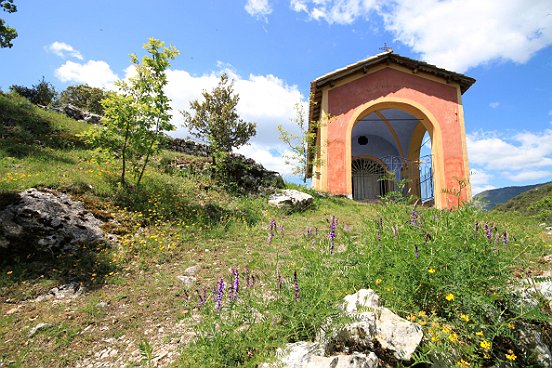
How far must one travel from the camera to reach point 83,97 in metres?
29.3

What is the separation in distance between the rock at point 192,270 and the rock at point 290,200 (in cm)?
492

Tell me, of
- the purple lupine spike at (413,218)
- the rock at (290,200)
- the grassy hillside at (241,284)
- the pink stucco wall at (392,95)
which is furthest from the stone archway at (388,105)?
the purple lupine spike at (413,218)

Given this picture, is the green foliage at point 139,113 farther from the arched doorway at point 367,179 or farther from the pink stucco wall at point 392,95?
the arched doorway at point 367,179

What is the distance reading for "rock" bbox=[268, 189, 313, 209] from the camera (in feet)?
33.4

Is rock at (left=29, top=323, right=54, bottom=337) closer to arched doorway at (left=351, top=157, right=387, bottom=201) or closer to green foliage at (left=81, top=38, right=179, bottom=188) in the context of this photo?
green foliage at (left=81, top=38, right=179, bottom=188)

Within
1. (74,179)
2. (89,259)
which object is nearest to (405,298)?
(89,259)

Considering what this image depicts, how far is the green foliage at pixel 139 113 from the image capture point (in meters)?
7.69

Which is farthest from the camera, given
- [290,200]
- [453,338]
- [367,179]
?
[367,179]

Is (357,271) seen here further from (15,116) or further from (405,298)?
(15,116)

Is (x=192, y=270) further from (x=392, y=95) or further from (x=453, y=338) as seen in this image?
(x=392, y=95)

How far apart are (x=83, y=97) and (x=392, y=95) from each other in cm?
2808

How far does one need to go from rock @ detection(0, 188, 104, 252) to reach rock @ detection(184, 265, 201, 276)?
196 centimetres

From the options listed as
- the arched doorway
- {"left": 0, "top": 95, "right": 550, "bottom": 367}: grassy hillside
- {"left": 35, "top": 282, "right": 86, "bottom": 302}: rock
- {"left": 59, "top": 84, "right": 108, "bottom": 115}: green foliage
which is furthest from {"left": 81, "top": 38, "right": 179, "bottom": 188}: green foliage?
{"left": 59, "top": 84, "right": 108, "bottom": 115}: green foliage

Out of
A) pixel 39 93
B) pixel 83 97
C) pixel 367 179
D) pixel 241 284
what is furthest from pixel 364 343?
pixel 83 97
